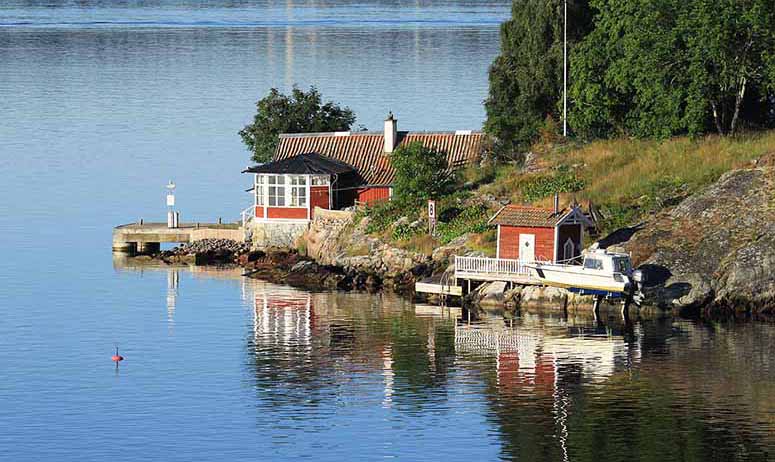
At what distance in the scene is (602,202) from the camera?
287 ft

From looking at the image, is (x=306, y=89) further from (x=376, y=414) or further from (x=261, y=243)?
(x=376, y=414)

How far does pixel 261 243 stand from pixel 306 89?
9134 centimetres

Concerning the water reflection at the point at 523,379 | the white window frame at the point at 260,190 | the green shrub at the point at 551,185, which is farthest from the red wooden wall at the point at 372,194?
the water reflection at the point at 523,379

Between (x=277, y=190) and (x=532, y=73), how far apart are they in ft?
59.4

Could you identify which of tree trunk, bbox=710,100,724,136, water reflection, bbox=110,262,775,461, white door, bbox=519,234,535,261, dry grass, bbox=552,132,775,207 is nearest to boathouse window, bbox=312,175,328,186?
water reflection, bbox=110,262,775,461

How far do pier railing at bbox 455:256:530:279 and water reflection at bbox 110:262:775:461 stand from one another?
2828mm

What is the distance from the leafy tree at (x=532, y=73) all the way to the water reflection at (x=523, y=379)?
805 inches

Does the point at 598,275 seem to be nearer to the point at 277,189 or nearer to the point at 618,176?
the point at 618,176

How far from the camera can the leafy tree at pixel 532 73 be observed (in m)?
102

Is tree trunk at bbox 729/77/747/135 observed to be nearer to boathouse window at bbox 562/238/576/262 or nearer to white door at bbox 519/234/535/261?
boathouse window at bbox 562/238/576/262

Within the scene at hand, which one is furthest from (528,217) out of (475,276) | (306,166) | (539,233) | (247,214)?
(247,214)

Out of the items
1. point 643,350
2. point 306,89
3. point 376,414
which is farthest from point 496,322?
point 306,89

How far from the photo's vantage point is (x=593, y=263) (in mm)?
80062

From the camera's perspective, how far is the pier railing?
3250 inches
